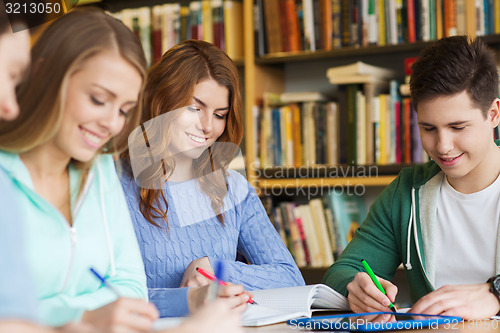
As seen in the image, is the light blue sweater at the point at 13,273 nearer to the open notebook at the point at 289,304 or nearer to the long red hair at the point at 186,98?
the open notebook at the point at 289,304

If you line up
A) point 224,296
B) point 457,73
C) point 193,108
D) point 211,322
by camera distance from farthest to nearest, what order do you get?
point 193,108 < point 457,73 < point 224,296 < point 211,322

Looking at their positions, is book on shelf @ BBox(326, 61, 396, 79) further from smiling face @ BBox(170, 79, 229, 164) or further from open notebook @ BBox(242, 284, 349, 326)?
open notebook @ BBox(242, 284, 349, 326)

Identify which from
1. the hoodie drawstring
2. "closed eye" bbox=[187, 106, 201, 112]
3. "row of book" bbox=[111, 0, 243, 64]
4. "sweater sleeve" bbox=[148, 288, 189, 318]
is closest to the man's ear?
the hoodie drawstring

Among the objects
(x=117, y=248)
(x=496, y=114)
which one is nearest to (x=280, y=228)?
(x=496, y=114)

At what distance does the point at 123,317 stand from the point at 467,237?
3.22ft

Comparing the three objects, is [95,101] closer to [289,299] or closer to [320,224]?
[289,299]

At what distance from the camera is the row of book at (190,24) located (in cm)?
258

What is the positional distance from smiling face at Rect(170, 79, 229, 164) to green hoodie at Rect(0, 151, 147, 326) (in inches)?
17.9

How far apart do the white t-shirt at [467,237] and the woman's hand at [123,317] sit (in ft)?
2.92

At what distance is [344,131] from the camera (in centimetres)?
241

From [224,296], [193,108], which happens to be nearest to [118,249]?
[224,296]

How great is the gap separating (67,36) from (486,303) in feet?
2.86

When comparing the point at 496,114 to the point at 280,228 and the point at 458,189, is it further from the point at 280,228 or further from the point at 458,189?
the point at 280,228

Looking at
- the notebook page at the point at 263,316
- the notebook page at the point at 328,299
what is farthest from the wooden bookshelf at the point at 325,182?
the notebook page at the point at 263,316
